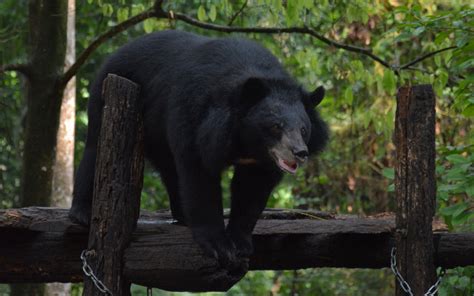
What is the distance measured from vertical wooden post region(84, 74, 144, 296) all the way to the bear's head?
0.60m

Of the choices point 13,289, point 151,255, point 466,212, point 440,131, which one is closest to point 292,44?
point 440,131

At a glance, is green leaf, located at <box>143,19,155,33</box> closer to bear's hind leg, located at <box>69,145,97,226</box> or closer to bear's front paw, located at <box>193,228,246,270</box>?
bear's hind leg, located at <box>69,145,97,226</box>

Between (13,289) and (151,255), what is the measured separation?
347cm

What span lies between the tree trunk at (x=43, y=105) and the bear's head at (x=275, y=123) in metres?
3.55

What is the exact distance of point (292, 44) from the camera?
9086 mm

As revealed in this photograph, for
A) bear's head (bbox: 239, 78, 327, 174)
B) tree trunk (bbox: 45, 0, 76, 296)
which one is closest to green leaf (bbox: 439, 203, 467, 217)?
bear's head (bbox: 239, 78, 327, 174)

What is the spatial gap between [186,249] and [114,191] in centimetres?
45

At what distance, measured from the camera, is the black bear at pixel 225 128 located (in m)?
4.25

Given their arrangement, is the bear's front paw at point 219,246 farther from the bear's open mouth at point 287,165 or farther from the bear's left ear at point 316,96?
the bear's left ear at point 316,96

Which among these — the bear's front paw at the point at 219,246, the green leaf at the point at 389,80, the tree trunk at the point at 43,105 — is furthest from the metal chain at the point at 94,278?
the green leaf at the point at 389,80

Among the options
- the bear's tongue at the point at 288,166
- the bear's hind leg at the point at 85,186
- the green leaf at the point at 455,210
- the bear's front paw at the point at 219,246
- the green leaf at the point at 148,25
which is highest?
the green leaf at the point at 148,25

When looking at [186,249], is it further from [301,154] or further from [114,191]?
[301,154]

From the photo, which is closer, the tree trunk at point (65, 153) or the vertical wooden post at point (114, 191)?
the vertical wooden post at point (114, 191)

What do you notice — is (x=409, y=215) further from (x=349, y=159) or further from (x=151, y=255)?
(x=349, y=159)
